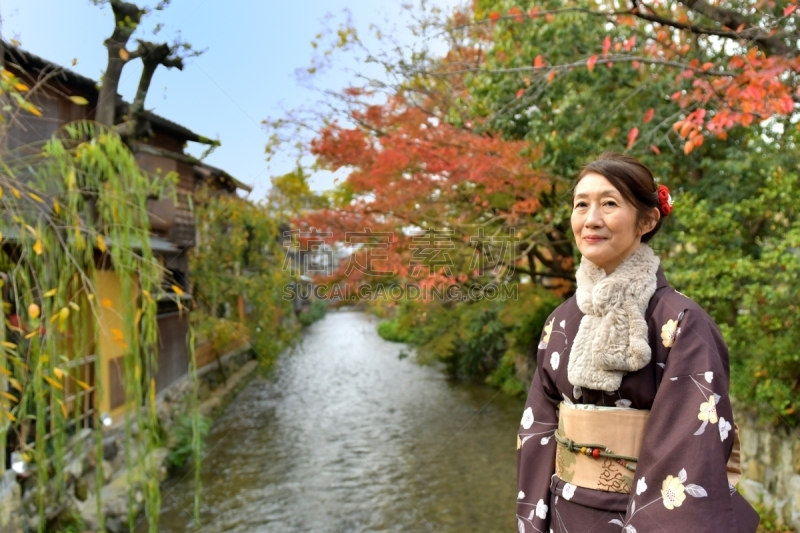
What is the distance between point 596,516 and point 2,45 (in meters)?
4.01

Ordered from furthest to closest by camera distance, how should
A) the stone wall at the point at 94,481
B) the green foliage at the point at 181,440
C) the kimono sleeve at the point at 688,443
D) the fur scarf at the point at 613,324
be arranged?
the green foliage at the point at 181,440 < the stone wall at the point at 94,481 < the fur scarf at the point at 613,324 < the kimono sleeve at the point at 688,443

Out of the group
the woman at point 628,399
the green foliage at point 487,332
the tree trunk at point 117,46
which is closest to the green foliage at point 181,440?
the green foliage at point 487,332

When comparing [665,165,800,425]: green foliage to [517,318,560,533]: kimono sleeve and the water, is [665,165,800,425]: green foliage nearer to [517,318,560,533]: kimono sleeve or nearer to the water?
the water

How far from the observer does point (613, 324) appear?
1738 millimetres

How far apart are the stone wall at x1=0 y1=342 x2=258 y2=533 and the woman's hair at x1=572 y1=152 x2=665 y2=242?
8.35 ft

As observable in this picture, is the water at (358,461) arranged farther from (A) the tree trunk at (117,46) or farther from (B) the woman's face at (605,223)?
(B) the woman's face at (605,223)

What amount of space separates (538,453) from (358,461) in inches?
230

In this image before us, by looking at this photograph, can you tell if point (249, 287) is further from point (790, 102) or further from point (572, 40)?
point (790, 102)

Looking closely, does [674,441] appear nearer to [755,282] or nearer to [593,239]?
[593,239]

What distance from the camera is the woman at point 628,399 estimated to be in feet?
5.10

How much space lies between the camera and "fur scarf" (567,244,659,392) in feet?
5.53

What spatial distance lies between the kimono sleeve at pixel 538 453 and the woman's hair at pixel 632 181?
52 cm

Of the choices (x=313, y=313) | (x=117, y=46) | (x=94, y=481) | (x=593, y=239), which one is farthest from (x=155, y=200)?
(x=313, y=313)

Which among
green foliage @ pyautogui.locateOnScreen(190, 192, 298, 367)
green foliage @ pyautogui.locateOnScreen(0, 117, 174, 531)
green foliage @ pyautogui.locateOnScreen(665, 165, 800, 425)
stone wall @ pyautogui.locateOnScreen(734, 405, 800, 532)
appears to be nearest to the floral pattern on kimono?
green foliage @ pyautogui.locateOnScreen(0, 117, 174, 531)
